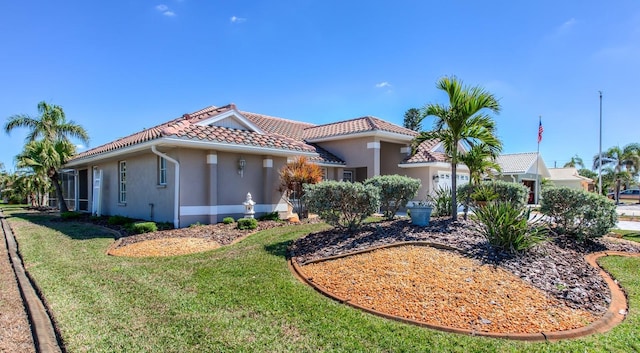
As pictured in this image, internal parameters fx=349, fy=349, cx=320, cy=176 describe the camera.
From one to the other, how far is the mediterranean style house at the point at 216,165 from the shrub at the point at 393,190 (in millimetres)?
1754

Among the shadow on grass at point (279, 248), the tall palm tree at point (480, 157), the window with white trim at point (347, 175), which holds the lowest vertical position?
the shadow on grass at point (279, 248)

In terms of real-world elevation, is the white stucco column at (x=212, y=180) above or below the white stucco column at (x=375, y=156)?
below

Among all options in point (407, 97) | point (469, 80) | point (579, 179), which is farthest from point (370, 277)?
point (579, 179)

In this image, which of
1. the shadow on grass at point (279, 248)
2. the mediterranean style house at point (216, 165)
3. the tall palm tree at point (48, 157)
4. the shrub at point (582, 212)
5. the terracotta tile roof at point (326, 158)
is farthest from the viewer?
the tall palm tree at point (48, 157)

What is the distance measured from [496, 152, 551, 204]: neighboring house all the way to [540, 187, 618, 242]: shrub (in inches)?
940

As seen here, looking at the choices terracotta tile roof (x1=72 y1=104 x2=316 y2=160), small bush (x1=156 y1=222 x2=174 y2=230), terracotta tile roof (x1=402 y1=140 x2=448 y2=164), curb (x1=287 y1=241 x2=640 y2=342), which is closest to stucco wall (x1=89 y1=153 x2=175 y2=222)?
small bush (x1=156 y1=222 x2=174 y2=230)

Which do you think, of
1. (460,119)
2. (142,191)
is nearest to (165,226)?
(142,191)

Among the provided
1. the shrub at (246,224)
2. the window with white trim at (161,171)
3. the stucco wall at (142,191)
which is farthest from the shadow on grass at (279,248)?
the window with white trim at (161,171)

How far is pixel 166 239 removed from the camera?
10.0 meters

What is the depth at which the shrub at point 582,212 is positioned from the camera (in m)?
9.03

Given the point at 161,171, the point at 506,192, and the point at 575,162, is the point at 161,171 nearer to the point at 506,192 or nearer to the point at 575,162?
the point at 506,192

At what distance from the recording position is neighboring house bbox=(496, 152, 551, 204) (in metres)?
32.4

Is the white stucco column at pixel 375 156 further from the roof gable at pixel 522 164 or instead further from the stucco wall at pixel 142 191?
the roof gable at pixel 522 164

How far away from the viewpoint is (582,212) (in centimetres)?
913
